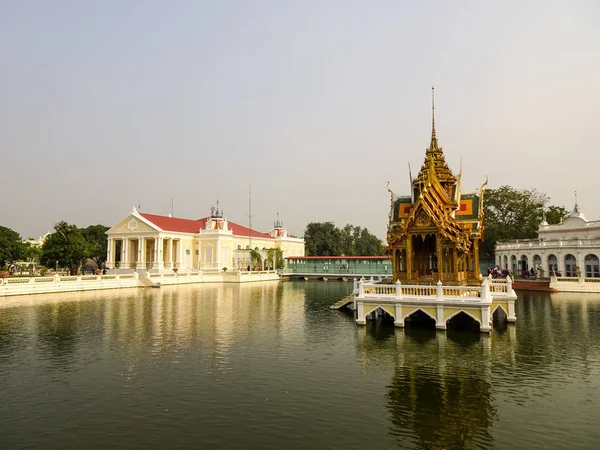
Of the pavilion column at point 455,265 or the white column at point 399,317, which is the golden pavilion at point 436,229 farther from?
the white column at point 399,317

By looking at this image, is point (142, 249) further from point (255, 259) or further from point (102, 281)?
point (102, 281)

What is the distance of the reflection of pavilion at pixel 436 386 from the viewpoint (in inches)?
401

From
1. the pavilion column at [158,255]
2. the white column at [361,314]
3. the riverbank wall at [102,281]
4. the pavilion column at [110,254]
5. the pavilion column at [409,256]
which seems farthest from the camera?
the pavilion column at [110,254]

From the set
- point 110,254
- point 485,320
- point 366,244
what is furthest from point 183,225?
point 485,320

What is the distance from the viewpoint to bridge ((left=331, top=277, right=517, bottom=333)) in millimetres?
21156

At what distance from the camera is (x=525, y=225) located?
72.4 metres

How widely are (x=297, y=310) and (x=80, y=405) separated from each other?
69.7ft

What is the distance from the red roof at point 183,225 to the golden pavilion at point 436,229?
182 ft

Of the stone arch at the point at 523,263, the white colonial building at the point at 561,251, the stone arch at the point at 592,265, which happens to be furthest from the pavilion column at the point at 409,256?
the stone arch at the point at 523,263

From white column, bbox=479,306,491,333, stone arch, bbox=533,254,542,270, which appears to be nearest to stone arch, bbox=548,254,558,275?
stone arch, bbox=533,254,542,270

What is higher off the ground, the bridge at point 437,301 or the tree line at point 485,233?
the tree line at point 485,233

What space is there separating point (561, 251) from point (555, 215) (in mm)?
28622

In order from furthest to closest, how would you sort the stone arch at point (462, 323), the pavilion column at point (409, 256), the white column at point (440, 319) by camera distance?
the pavilion column at point (409, 256)
the stone arch at point (462, 323)
the white column at point (440, 319)

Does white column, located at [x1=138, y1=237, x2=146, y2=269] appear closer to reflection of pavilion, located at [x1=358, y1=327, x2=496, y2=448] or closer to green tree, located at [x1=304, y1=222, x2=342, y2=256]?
green tree, located at [x1=304, y1=222, x2=342, y2=256]
